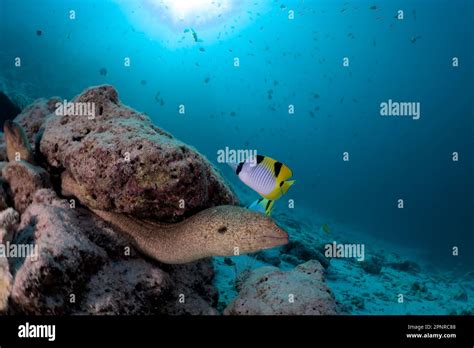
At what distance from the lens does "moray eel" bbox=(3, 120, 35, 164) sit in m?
3.93

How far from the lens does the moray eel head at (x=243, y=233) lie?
9.91 ft

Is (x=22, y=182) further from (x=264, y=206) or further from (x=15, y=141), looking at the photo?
(x=264, y=206)

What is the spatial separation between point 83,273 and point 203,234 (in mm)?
1097

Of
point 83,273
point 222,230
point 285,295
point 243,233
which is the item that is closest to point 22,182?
point 83,273

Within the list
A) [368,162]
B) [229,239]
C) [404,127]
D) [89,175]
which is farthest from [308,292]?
[368,162]

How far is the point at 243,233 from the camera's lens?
3.05 meters

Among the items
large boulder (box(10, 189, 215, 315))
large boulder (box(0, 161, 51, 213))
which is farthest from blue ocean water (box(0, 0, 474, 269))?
large boulder (box(10, 189, 215, 315))

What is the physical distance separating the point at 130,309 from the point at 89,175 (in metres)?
1.34

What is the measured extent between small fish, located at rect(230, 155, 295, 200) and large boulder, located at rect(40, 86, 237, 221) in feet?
1.45

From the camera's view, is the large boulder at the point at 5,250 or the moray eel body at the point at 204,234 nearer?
the large boulder at the point at 5,250

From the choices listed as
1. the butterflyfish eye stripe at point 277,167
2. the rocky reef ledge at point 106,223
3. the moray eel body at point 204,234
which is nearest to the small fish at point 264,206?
the rocky reef ledge at point 106,223

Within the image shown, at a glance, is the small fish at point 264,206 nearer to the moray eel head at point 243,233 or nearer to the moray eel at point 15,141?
the moray eel head at point 243,233

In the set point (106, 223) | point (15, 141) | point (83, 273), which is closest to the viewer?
point (83, 273)

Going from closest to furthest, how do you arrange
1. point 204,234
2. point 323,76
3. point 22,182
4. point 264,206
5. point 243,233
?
point 243,233 < point 204,234 < point 22,182 < point 264,206 < point 323,76
